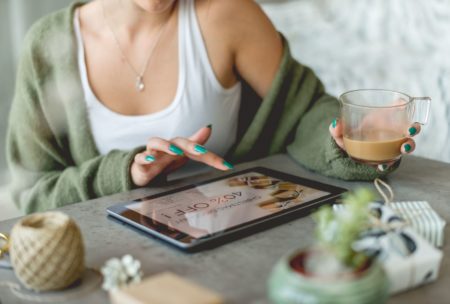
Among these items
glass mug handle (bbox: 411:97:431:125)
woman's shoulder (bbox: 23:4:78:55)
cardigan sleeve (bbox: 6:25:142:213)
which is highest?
woman's shoulder (bbox: 23:4:78:55)

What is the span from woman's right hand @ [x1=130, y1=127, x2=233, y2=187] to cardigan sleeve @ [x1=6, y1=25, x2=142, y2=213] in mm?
171

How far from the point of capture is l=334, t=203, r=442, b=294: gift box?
73 cm

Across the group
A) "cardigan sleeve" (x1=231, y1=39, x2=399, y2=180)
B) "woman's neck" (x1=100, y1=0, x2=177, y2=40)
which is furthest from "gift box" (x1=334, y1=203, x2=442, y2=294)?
"woman's neck" (x1=100, y1=0, x2=177, y2=40)

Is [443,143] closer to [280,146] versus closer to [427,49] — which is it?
[427,49]

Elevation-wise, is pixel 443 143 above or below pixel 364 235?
below

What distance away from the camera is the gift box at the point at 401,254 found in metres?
0.73

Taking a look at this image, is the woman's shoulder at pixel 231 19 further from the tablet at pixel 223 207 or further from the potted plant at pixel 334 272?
the potted plant at pixel 334 272

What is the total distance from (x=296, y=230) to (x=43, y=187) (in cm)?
68

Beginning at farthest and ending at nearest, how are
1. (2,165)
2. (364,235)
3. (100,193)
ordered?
(2,165) < (100,193) < (364,235)

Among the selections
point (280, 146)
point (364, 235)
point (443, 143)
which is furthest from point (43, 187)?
point (443, 143)

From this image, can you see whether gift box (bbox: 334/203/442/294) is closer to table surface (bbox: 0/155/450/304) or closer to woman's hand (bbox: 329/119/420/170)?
table surface (bbox: 0/155/450/304)

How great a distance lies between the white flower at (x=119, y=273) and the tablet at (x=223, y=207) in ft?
0.36

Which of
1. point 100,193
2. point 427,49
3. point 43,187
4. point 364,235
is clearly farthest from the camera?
point 427,49

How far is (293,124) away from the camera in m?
1.43
